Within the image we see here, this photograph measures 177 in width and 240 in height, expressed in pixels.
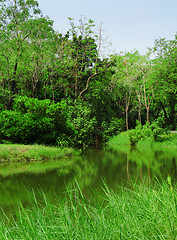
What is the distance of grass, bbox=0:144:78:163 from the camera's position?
1357 cm

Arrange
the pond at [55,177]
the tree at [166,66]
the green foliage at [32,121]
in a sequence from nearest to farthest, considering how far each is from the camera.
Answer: the pond at [55,177]
the green foliage at [32,121]
the tree at [166,66]

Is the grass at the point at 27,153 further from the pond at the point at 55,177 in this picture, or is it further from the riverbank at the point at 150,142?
the riverbank at the point at 150,142

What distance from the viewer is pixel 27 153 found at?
46.5ft

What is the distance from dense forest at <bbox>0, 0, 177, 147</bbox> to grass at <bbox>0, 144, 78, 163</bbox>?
6.25 feet

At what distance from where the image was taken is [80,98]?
24.6m

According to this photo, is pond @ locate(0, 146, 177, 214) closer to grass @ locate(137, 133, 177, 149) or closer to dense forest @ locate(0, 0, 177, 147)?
dense forest @ locate(0, 0, 177, 147)

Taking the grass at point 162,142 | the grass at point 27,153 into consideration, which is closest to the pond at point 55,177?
the grass at point 27,153

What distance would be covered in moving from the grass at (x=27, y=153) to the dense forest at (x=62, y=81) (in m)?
1.91

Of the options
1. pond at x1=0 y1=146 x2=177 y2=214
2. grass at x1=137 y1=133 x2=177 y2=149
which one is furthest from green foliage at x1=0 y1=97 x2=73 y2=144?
Result: grass at x1=137 y1=133 x2=177 y2=149

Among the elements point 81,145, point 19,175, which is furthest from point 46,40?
point 19,175

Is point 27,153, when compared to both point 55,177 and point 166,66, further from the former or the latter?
point 166,66

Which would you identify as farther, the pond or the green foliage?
the green foliage

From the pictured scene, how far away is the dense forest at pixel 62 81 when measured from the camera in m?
17.2

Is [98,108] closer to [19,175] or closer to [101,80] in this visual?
[101,80]
